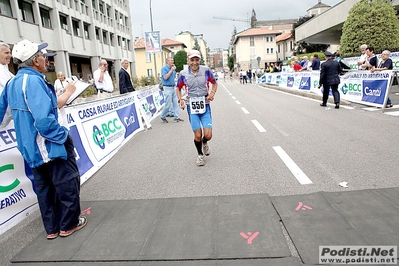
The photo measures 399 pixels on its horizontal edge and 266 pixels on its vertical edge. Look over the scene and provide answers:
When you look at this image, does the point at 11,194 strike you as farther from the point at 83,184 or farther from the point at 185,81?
the point at 185,81

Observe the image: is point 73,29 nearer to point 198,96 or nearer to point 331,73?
point 331,73

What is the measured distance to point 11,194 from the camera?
143 inches

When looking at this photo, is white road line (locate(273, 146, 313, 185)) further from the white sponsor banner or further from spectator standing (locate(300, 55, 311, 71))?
spectator standing (locate(300, 55, 311, 71))

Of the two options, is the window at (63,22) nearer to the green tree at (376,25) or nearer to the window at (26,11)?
the window at (26,11)

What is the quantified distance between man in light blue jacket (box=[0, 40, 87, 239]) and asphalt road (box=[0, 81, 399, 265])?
494 mm

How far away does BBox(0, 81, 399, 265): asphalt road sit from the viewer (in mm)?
4020

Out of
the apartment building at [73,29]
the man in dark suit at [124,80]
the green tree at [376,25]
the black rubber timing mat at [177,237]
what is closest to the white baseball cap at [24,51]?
the black rubber timing mat at [177,237]

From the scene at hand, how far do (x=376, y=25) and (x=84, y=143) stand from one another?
1682 cm

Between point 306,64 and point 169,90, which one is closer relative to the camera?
point 169,90

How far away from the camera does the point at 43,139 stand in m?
2.96

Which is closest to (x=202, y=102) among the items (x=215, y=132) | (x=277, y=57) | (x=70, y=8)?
(x=215, y=132)

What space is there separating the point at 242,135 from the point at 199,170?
267cm

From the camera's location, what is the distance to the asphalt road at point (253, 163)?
4.02m

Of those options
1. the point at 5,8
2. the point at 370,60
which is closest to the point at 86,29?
the point at 5,8
